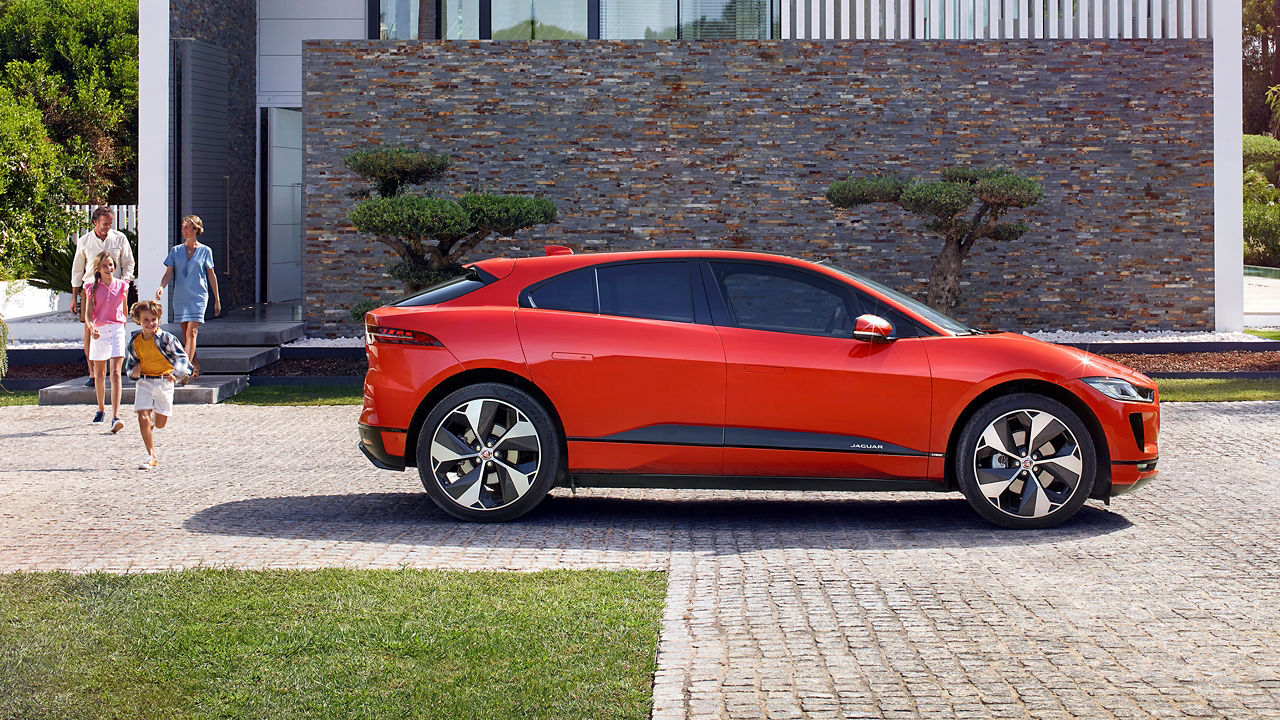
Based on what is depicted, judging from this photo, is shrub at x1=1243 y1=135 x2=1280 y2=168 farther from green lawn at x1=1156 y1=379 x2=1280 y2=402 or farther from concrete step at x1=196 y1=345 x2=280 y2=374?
concrete step at x1=196 y1=345 x2=280 y2=374

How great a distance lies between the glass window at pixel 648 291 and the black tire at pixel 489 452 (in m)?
0.78

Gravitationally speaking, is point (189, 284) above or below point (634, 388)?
above

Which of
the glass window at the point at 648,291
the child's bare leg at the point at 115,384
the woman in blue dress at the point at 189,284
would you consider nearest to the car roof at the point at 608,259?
the glass window at the point at 648,291

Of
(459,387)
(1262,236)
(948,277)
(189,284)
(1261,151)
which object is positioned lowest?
(459,387)

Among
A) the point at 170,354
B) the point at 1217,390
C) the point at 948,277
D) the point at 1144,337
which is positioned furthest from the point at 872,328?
the point at 1144,337

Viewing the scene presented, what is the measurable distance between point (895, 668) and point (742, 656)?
1.84ft

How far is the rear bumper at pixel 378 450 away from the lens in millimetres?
7734

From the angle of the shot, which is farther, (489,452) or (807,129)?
(807,129)

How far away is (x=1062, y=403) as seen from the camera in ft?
24.9

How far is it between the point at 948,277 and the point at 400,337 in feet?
36.9

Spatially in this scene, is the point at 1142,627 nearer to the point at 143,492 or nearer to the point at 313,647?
the point at 313,647

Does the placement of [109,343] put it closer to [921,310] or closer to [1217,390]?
[921,310]

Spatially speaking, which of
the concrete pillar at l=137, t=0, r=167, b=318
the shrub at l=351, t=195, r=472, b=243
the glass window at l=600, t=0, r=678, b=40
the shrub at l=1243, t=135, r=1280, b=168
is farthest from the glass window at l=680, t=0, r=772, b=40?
the shrub at l=1243, t=135, r=1280, b=168

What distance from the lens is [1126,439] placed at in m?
7.51
